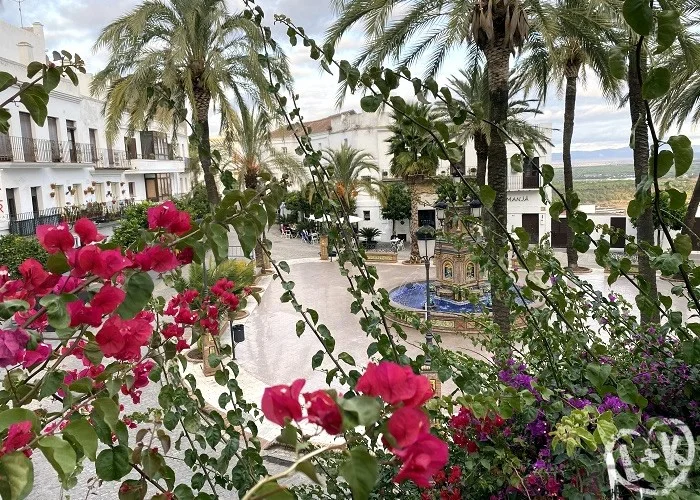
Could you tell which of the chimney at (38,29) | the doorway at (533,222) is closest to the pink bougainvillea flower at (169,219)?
the chimney at (38,29)

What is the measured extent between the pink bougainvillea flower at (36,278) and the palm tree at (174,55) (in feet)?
29.2

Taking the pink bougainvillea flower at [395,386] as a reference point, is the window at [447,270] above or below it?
below

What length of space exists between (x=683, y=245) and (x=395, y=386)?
1349mm

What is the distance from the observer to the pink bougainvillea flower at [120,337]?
1.14m

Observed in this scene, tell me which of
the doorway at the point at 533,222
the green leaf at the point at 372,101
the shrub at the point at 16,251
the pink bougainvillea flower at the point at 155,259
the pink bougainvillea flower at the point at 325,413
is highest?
the green leaf at the point at 372,101

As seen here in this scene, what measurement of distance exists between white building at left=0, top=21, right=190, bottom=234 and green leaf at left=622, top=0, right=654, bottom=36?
13.2 meters

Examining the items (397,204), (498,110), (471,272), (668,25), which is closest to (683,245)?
(668,25)

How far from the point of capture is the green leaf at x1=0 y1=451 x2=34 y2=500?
0.80 meters

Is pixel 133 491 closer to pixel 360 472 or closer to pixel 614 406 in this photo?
pixel 360 472

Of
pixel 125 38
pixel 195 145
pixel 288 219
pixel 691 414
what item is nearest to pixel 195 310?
pixel 195 145

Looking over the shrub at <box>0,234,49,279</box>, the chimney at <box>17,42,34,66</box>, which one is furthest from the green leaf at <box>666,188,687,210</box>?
the chimney at <box>17,42,34,66</box>

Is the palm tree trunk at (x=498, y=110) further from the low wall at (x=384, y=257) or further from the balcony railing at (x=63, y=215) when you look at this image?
the low wall at (x=384, y=257)

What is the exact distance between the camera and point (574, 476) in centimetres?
A: 177

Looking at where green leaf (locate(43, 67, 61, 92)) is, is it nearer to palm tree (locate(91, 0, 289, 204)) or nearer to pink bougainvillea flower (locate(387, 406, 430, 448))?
pink bougainvillea flower (locate(387, 406, 430, 448))
